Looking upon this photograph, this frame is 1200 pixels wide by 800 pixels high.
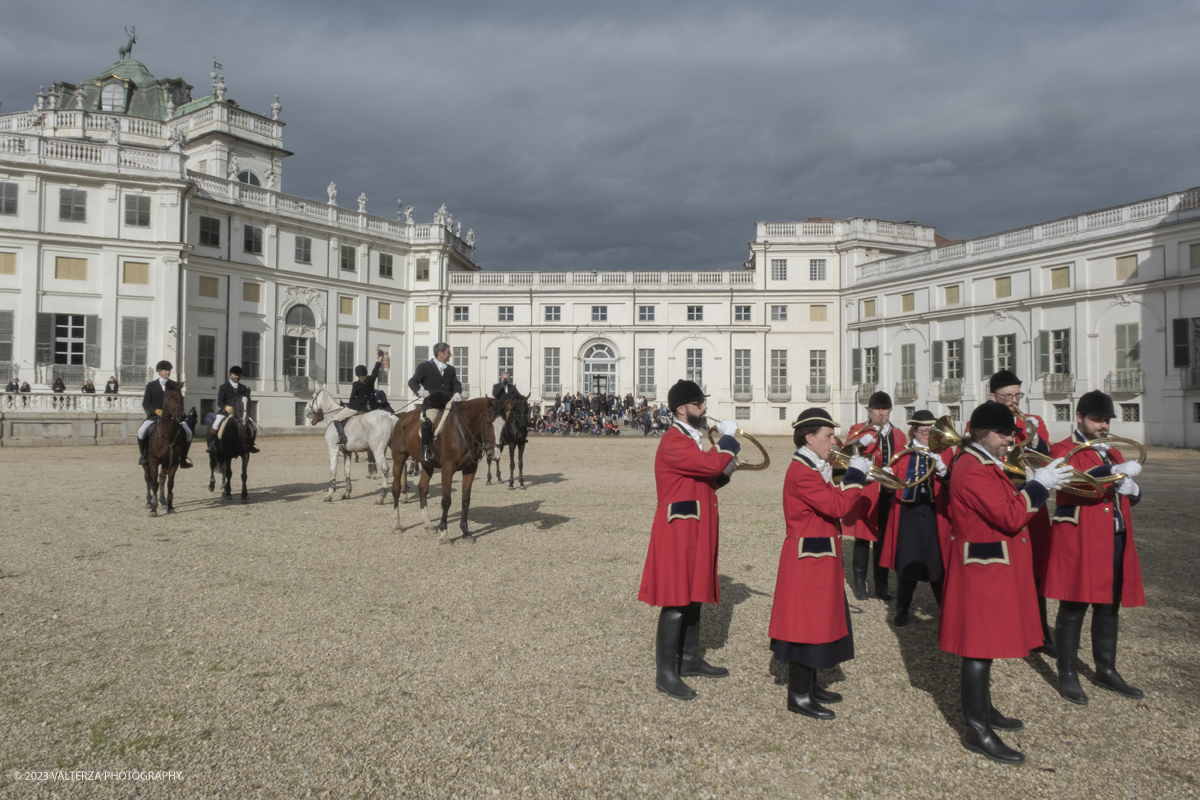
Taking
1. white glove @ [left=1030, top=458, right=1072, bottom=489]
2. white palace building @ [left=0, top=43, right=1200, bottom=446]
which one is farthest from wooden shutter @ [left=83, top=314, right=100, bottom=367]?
white glove @ [left=1030, top=458, right=1072, bottom=489]

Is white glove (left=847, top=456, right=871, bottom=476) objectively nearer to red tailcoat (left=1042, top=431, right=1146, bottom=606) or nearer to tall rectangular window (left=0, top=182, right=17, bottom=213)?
red tailcoat (left=1042, top=431, right=1146, bottom=606)

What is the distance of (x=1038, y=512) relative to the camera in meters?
4.66

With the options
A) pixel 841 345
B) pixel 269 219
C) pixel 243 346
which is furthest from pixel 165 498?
pixel 841 345

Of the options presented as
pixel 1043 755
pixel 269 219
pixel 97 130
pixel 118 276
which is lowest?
pixel 1043 755

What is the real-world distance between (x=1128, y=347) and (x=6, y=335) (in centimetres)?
4858

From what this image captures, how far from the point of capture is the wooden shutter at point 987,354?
35.4m

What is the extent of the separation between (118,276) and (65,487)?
77.4 feet

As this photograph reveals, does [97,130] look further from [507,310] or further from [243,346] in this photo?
[507,310]

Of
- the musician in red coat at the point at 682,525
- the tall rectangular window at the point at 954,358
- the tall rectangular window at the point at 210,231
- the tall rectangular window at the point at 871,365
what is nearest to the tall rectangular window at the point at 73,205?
the tall rectangular window at the point at 210,231

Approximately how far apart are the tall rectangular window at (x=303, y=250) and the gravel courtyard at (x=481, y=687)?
3464 cm

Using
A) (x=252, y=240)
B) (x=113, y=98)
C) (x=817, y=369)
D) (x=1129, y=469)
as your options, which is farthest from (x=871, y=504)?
(x=113, y=98)

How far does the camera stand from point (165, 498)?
434 inches

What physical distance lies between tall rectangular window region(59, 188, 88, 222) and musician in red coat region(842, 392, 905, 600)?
3658cm

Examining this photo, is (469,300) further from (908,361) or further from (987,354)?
(987,354)
